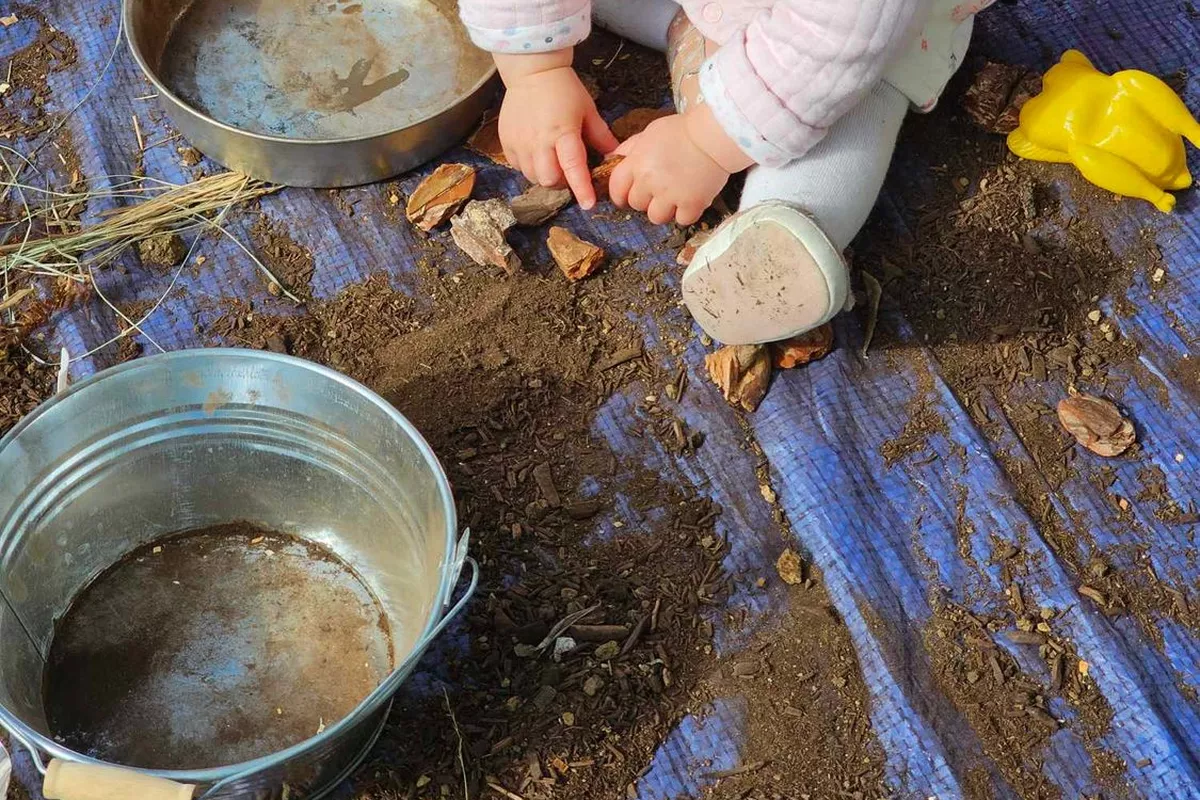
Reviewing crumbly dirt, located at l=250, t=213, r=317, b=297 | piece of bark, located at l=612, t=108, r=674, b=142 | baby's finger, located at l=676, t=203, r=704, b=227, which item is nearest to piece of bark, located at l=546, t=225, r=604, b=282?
baby's finger, located at l=676, t=203, r=704, b=227

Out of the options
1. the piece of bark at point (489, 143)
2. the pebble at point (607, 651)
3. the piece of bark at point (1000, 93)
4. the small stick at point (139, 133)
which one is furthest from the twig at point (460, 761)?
the piece of bark at point (1000, 93)

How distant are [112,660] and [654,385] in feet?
2.67

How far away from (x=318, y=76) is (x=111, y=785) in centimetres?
134

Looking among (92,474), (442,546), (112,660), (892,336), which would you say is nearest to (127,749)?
(112,660)

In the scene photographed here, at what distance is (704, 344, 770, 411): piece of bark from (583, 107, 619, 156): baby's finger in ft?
1.29

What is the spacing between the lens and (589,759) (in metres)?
1.40

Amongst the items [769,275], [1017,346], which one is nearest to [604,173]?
[769,275]

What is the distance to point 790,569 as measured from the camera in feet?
5.07

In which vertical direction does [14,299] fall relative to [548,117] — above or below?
below

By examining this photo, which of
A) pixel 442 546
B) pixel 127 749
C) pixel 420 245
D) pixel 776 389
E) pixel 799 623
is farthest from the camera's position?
pixel 420 245

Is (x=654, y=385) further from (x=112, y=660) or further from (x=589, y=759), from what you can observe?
(x=112, y=660)

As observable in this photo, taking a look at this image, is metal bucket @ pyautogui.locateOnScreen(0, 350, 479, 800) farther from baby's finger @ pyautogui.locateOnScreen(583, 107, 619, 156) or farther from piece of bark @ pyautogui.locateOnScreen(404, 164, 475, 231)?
baby's finger @ pyautogui.locateOnScreen(583, 107, 619, 156)

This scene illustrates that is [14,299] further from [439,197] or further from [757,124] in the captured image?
[757,124]

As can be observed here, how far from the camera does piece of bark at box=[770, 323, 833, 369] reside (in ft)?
5.58
